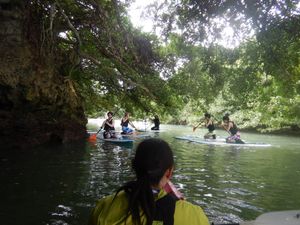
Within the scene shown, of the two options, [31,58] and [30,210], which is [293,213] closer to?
[30,210]

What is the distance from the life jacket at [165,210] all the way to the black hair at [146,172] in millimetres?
49

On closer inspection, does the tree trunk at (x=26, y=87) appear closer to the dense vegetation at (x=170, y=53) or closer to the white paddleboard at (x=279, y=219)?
the dense vegetation at (x=170, y=53)

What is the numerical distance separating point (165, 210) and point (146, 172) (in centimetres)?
24

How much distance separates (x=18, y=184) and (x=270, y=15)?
6.47 meters

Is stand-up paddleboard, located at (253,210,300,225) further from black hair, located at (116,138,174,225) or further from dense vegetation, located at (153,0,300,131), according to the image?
dense vegetation, located at (153,0,300,131)

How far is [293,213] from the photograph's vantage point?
432cm

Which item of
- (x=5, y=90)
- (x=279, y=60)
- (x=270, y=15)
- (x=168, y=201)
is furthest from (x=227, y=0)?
(x=5, y=90)

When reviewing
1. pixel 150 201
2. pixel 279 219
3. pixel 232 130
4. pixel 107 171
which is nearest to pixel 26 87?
pixel 107 171

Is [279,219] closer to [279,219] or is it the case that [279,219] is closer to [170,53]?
[279,219]

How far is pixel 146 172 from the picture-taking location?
7.18 ft

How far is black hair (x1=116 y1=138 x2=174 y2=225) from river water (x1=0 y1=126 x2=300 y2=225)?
14.1 ft

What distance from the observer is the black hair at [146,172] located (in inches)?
83.2

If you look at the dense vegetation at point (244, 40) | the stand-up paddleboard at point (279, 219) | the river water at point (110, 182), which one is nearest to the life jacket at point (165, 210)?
the stand-up paddleboard at point (279, 219)

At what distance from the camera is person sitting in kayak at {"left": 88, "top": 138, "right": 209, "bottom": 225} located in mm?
2102
